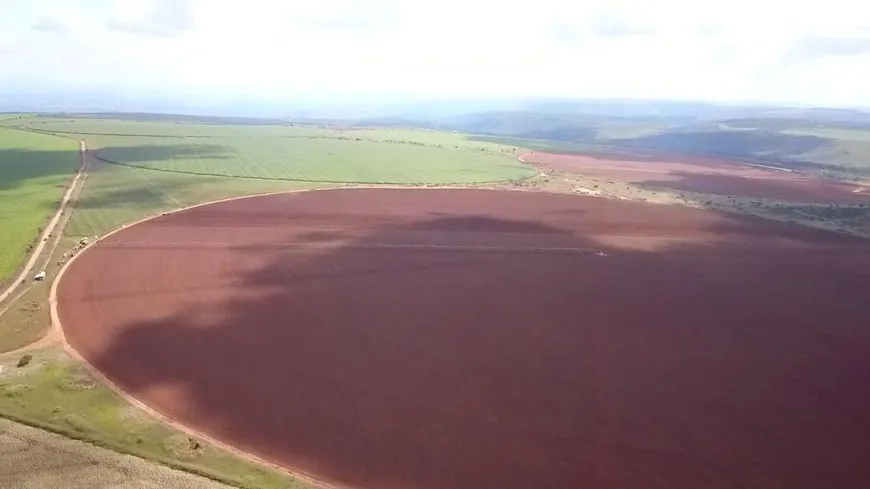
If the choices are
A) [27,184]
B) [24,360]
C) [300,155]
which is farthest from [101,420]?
[300,155]

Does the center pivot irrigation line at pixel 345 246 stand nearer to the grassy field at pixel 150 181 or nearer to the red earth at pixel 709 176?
the grassy field at pixel 150 181

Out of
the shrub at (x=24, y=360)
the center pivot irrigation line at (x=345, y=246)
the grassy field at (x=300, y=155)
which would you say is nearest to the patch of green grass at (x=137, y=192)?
the grassy field at (x=300, y=155)

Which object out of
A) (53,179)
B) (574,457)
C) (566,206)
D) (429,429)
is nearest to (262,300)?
(429,429)

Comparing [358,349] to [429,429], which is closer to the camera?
[429,429]

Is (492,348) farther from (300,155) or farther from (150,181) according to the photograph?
(300,155)

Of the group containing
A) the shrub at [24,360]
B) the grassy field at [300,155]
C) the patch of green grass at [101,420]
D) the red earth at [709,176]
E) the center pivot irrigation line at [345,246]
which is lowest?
the patch of green grass at [101,420]

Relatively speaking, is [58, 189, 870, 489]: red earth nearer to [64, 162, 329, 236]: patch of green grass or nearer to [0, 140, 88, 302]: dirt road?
[0, 140, 88, 302]: dirt road

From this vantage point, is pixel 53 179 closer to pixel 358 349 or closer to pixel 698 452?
pixel 358 349
